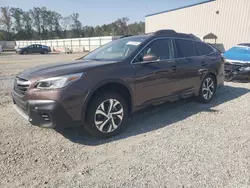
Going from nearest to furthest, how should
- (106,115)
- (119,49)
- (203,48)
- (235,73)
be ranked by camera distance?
(106,115), (119,49), (203,48), (235,73)

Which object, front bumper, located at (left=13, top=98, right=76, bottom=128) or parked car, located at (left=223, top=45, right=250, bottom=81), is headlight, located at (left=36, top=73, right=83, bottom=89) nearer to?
front bumper, located at (left=13, top=98, right=76, bottom=128)

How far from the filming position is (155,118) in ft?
16.2

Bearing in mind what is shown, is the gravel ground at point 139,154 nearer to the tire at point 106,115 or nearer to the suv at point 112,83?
the tire at point 106,115

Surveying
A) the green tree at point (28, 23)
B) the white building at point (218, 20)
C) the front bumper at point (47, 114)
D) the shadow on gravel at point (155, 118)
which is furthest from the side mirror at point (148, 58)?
the green tree at point (28, 23)

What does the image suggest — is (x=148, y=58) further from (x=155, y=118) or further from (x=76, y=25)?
(x=76, y=25)

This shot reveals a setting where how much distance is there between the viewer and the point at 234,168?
120 inches

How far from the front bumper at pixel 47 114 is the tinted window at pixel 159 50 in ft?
5.32

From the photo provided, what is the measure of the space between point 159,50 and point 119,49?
31.1 inches

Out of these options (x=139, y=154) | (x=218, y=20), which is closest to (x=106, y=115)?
(x=139, y=154)

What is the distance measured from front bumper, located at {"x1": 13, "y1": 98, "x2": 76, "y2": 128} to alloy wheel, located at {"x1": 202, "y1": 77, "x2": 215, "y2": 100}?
145 inches

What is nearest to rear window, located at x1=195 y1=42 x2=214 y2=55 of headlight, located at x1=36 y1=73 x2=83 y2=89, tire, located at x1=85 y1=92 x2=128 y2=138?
tire, located at x1=85 y1=92 x2=128 y2=138

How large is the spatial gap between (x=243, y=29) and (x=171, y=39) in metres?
20.7

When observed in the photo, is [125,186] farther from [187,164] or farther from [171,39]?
[171,39]


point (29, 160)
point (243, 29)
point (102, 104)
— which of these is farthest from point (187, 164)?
point (243, 29)
